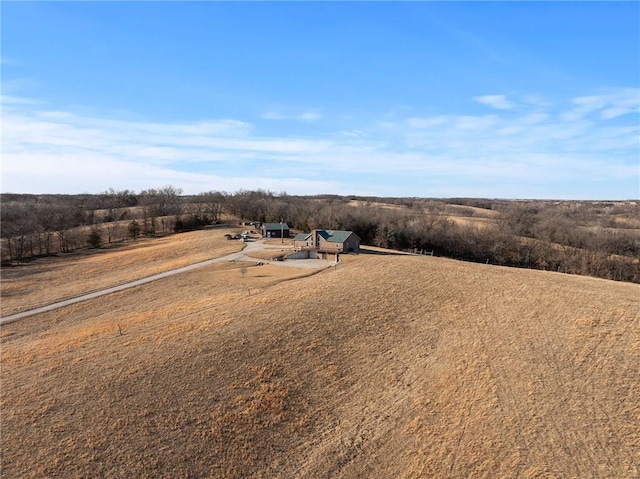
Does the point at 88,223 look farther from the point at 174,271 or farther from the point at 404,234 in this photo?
the point at 404,234

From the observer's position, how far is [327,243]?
56844mm

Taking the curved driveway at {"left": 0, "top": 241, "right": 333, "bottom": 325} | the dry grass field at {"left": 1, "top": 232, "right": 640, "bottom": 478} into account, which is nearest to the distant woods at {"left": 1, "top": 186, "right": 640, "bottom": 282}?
the curved driveway at {"left": 0, "top": 241, "right": 333, "bottom": 325}

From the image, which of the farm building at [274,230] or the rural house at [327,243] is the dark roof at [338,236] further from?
the farm building at [274,230]

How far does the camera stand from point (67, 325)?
35.6m

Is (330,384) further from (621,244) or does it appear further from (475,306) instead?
(621,244)

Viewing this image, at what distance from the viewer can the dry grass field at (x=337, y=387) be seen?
18.0m

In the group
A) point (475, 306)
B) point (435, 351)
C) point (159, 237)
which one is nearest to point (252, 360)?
point (435, 351)

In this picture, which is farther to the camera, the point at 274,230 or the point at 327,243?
the point at 274,230

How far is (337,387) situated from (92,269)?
5285 centimetres

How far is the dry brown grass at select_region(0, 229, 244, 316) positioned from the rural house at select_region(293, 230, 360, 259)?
43.9 feet

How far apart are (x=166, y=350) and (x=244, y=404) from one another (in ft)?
27.4

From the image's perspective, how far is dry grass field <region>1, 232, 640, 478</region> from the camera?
1798 centimetres

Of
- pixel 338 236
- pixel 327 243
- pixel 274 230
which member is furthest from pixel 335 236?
pixel 274 230

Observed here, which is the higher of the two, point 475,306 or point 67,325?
point 475,306
